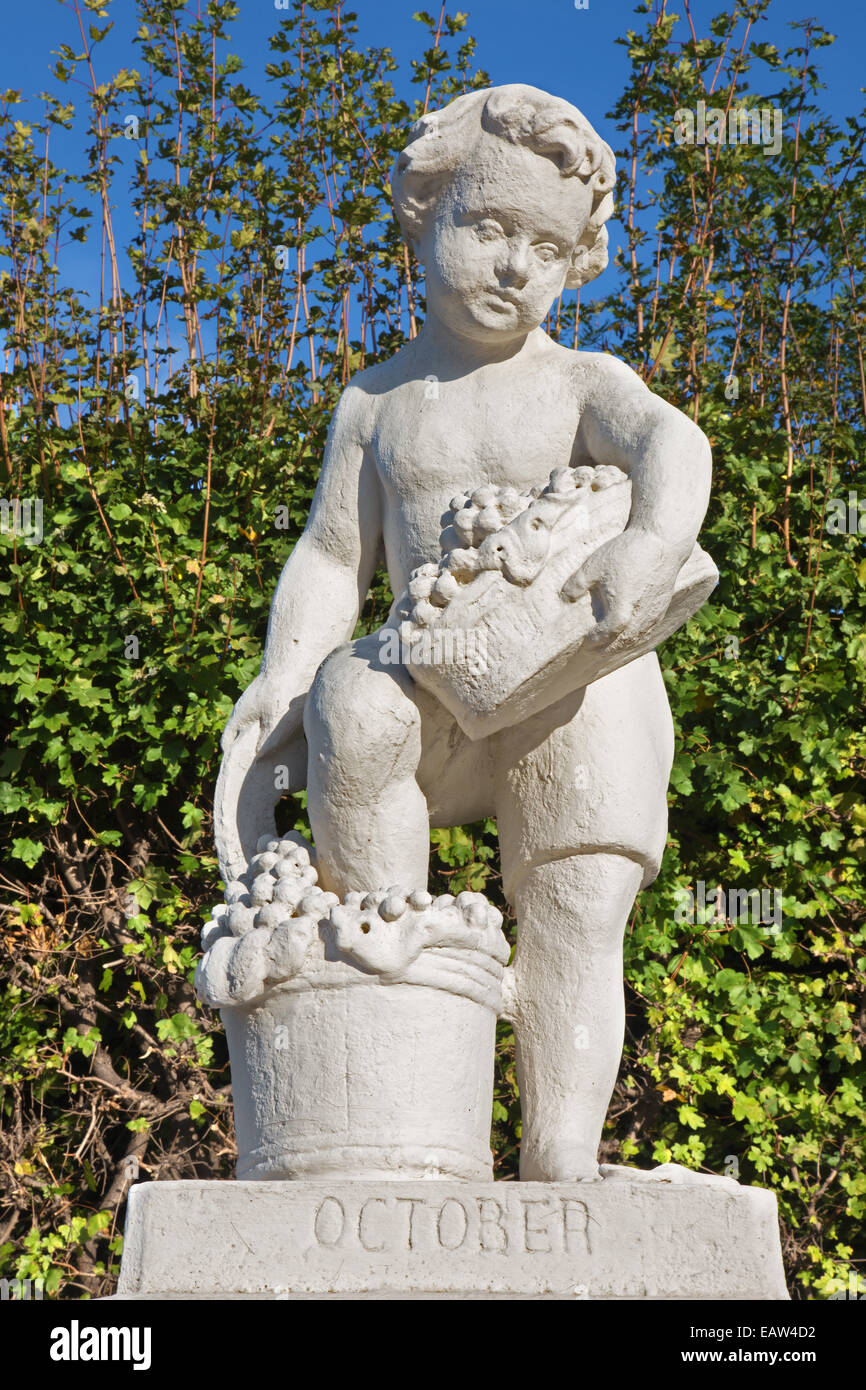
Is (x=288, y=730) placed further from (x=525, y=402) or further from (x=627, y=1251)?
(x=627, y=1251)

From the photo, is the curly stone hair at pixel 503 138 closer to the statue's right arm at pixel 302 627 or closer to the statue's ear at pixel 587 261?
the statue's ear at pixel 587 261

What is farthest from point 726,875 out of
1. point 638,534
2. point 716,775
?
point 638,534

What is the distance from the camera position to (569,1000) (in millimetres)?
3504

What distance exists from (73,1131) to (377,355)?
3.36 m

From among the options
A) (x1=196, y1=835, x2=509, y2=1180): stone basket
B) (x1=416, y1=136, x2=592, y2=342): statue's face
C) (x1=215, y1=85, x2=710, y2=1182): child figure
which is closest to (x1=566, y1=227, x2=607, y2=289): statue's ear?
(x1=215, y1=85, x2=710, y2=1182): child figure

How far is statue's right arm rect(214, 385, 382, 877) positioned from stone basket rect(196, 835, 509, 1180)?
1.48 feet

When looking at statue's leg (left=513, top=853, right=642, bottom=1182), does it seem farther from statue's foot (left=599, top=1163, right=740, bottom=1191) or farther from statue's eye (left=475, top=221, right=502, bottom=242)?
statue's eye (left=475, top=221, right=502, bottom=242)

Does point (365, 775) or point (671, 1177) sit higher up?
point (365, 775)

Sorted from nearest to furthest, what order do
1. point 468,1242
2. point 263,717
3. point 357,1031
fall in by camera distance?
point 468,1242 < point 357,1031 < point 263,717

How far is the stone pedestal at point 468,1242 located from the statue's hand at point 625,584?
1109 mm

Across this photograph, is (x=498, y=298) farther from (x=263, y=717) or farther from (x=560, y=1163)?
(x=560, y=1163)

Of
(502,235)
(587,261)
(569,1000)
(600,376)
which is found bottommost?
(569,1000)

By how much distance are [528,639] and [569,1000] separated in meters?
0.85

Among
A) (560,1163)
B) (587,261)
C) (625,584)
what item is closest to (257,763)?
(625,584)
